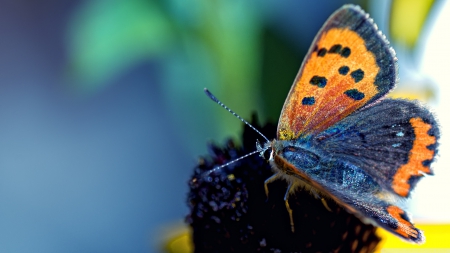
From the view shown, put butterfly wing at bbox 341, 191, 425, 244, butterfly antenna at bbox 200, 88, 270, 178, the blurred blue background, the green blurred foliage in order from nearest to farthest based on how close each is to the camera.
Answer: butterfly wing at bbox 341, 191, 425, 244 < butterfly antenna at bbox 200, 88, 270, 178 < the green blurred foliage < the blurred blue background

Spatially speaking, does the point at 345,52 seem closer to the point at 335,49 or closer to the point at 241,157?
the point at 335,49

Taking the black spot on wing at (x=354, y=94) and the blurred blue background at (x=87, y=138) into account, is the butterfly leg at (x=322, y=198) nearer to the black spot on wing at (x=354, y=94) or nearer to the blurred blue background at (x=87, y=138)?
the black spot on wing at (x=354, y=94)

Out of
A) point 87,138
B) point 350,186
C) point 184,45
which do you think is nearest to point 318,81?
point 350,186

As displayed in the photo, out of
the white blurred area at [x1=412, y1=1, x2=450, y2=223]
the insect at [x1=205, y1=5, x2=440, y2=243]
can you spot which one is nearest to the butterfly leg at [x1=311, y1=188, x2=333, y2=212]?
the insect at [x1=205, y1=5, x2=440, y2=243]

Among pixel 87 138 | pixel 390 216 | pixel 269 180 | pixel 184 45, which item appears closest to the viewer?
pixel 390 216

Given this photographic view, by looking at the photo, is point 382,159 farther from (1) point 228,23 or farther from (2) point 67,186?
(2) point 67,186

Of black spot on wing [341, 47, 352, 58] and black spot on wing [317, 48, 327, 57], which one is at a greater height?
black spot on wing [317, 48, 327, 57]

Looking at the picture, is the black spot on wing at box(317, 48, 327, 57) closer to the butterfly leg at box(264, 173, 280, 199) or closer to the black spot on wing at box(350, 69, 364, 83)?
the black spot on wing at box(350, 69, 364, 83)

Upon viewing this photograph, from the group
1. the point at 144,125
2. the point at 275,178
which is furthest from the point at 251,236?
the point at 144,125
